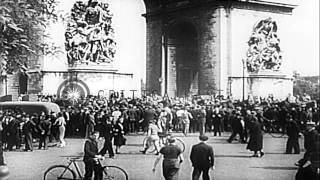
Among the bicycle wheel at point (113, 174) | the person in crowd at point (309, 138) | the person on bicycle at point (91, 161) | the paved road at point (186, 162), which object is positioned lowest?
the paved road at point (186, 162)

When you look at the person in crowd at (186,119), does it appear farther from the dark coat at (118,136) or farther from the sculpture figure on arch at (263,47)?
the sculpture figure on arch at (263,47)

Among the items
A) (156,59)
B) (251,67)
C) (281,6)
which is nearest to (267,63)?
(251,67)

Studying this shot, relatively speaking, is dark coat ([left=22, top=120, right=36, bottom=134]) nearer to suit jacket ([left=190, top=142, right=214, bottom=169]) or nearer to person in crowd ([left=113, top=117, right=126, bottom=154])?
person in crowd ([left=113, top=117, right=126, bottom=154])

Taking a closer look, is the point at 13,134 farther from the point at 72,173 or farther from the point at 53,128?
the point at 72,173

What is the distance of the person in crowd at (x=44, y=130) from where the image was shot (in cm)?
2016

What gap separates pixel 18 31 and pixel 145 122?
1138 centimetres

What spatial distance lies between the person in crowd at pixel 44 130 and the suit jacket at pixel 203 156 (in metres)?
9.19

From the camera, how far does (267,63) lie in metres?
38.9

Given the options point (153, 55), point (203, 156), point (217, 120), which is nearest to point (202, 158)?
point (203, 156)

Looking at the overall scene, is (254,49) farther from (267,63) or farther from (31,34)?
(31,34)

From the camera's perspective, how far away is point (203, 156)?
40.2 feet

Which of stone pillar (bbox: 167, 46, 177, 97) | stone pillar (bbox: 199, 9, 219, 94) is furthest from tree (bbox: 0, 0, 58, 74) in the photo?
stone pillar (bbox: 167, 46, 177, 97)

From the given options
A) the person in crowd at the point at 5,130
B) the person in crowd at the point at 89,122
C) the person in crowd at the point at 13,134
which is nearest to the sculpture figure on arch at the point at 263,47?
the person in crowd at the point at 89,122

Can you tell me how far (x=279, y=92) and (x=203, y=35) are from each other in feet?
22.8
